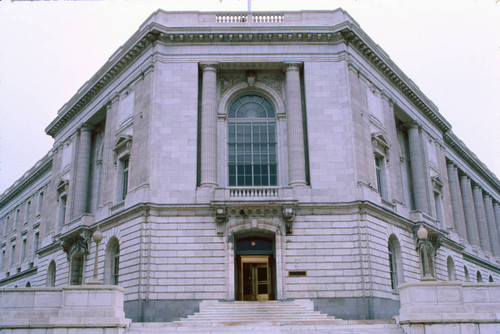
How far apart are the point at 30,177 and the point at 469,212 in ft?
158

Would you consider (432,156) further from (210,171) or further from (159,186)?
(159,186)

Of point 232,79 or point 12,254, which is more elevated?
point 232,79

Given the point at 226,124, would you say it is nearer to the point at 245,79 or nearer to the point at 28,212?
the point at 245,79

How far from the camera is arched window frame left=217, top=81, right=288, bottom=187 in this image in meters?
30.7

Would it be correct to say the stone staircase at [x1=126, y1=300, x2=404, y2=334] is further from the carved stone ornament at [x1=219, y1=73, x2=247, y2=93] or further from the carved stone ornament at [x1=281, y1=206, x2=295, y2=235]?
the carved stone ornament at [x1=219, y1=73, x2=247, y2=93]

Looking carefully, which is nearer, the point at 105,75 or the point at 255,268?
the point at 255,268

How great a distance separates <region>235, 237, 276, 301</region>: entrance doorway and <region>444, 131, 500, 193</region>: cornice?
1025 inches

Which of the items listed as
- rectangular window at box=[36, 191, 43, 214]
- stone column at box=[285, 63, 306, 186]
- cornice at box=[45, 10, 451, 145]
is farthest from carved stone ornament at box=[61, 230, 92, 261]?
rectangular window at box=[36, 191, 43, 214]

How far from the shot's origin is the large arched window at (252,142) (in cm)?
3102

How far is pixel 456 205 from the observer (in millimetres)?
47438

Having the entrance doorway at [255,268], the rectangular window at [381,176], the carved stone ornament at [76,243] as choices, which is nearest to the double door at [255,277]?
the entrance doorway at [255,268]

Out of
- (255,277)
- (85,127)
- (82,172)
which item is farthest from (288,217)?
(85,127)

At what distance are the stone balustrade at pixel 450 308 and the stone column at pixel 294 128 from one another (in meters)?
11.4

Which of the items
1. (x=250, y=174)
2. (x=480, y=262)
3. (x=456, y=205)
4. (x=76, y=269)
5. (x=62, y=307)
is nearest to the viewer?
(x=62, y=307)
